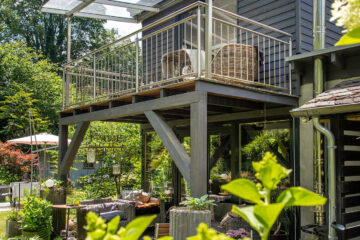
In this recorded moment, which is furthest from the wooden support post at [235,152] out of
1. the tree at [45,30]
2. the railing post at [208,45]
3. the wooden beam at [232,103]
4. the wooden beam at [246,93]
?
the tree at [45,30]

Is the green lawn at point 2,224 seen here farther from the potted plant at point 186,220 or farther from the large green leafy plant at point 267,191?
the large green leafy plant at point 267,191

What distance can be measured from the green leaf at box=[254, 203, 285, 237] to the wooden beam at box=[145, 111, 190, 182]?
4398 millimetres

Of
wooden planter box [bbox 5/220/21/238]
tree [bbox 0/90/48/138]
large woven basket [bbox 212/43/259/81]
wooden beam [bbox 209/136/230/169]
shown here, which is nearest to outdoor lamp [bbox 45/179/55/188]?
wooden planter box [bbox 5/220/21/238]

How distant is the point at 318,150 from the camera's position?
20.0 feet

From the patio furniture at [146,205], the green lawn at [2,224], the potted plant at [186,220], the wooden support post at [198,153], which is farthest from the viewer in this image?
the patio furniture at [146,205]

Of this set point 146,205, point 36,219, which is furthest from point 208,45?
point 146,205

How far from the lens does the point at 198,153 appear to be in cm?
496

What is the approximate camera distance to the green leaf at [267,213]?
0.64 m

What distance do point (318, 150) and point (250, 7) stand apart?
371cm

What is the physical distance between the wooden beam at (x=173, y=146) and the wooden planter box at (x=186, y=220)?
2.57ft

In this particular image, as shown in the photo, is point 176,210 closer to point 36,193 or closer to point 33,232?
point 33,232

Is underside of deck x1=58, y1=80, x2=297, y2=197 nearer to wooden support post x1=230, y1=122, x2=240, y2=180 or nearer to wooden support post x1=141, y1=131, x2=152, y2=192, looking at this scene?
wooden support post x1=230, y1=122, x2=240, y2=180

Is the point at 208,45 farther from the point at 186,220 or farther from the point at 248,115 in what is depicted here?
the point at 248,115

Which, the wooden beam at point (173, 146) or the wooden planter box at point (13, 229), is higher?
the wooden beam at point (173, 146)
